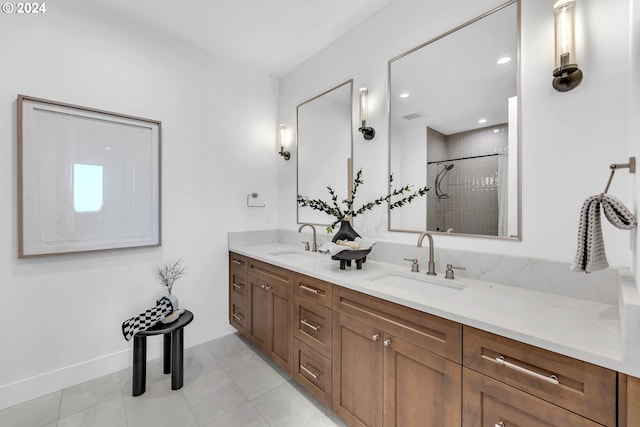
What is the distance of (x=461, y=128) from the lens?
1610mm

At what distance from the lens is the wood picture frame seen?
69.1 inches

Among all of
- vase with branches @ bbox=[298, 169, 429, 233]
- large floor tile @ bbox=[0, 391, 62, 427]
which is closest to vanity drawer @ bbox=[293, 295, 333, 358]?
vase with branches @ bbox=[298, 169, 429, 233]

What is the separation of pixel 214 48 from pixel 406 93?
6.02 ft

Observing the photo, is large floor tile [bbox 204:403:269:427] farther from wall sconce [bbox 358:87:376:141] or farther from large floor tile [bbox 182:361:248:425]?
wall sconce [bbox 358:87:376:141]

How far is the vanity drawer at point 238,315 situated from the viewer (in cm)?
245

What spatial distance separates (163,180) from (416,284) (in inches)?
84.0

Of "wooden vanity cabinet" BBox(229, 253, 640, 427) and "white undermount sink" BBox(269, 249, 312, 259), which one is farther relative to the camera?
"white undermount sink" BBox(269, 249, 312, 259)

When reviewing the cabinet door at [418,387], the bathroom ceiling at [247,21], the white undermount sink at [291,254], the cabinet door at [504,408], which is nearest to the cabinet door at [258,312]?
the white undermount sink at [291,254]

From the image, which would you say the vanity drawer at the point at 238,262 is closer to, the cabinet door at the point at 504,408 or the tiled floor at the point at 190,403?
the tiled floor at the point at 190,403

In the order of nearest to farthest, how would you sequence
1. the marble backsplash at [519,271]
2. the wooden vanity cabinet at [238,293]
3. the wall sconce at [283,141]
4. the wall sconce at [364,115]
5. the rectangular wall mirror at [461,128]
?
the marble backsplash at [519,271] < the rectangular wall mirror at [461,128] < the wall sconce at [364,115] < the wooden vanity cabinet at [238,293] < the wall sconce at [283,141]

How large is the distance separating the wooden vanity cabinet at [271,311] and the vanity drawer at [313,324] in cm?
9

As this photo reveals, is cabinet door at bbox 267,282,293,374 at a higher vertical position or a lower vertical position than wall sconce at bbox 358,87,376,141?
lower

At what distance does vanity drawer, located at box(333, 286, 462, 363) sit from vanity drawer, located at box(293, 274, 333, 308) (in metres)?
0.06

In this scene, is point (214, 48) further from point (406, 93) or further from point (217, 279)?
point (217, 279)
